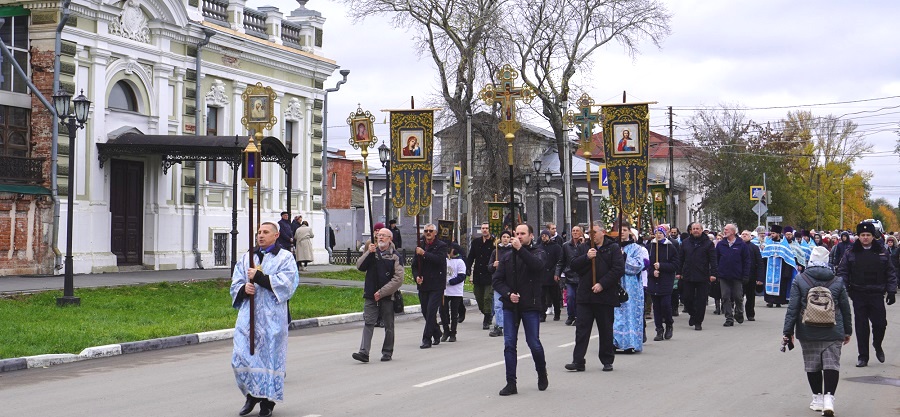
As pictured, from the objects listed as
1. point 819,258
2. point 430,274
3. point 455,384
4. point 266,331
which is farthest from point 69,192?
point 819,258

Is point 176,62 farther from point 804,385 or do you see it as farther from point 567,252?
point 804,385

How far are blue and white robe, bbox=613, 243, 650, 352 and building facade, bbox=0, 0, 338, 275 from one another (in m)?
10.4

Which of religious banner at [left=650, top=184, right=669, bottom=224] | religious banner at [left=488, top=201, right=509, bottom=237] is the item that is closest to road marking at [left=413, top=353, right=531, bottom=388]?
religious banner at [left=488, top=201, right=509, bottom=237]

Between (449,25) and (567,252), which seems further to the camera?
(449,25)

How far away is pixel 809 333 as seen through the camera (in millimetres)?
9984

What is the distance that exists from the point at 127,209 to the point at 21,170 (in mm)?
4235

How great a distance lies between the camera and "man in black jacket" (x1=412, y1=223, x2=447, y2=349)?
15250mm

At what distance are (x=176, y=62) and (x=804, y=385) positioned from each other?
2289 cm

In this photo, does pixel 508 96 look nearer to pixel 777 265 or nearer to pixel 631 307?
pixel 631 307

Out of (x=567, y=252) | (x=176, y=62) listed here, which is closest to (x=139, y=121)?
(x=176, y=62)

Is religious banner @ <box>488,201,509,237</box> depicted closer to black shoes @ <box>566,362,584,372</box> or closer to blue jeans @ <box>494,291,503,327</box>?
blue jeans @ <box>494,291,503,327</box>

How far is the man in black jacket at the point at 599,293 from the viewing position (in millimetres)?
12844

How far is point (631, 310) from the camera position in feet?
48.4

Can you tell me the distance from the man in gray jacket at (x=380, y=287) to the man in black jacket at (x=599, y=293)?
2301 mm
